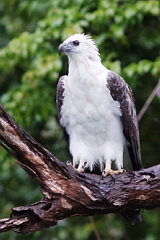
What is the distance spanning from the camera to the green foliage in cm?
820

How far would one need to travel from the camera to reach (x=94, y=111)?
6852 millimetres

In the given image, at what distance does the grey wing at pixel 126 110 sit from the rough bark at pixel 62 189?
1016 mm

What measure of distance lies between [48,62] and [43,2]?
1398 mm

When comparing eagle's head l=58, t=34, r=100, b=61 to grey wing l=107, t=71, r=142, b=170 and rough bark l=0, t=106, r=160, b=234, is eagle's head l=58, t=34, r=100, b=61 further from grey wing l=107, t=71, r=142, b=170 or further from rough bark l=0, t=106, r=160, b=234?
rough bark l=0, t=106, r=160, b=234

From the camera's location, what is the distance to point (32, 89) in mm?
8609

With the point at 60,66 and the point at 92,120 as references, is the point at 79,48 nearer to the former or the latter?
the point at 92,120

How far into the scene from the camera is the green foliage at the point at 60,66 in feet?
26.9

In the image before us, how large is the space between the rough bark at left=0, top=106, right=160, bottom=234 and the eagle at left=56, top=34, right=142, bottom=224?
71 cm

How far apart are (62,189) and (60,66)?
9.38 feet

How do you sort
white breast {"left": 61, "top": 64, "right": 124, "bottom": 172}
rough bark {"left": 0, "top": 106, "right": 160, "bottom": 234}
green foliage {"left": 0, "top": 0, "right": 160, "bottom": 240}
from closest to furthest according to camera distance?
1. rough bark {"left": 0, "top": 106, "right": 160, "bottom": 234}
2. white breast {"left": 61, "top": 64, "right": 124, "bottom": 172}
3. green foliage {"left": 0, "top": 0, "right": 160, "bottom": 240}

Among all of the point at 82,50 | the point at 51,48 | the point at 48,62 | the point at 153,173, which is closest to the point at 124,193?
the point at 153,173

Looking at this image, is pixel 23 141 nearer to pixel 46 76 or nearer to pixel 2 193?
pixel 46 76

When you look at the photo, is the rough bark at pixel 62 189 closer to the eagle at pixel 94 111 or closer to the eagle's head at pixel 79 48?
the eagle at pixel 94 111

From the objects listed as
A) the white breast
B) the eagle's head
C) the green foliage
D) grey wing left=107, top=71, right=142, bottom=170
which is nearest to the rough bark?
the white breast
